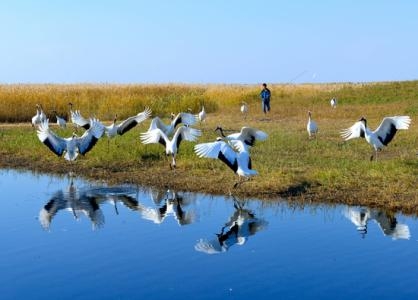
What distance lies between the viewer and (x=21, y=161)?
52.1 feet

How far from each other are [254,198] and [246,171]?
48cm

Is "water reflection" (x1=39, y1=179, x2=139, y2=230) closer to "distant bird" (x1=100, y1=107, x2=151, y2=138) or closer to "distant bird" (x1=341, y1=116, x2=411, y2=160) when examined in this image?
"distant bird" (x1=100, y1=107, x2=151, y2=138)

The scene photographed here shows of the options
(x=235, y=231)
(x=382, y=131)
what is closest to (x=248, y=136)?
(x=382, y=131)

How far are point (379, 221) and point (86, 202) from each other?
4731 millimetres

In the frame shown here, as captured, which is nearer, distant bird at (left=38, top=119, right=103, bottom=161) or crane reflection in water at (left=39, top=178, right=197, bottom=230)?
crane reflection in water at (left=39, top=178, right=197, bottom=230)

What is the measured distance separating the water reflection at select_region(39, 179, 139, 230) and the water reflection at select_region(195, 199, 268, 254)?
176cm

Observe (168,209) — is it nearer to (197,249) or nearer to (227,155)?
(227,155)

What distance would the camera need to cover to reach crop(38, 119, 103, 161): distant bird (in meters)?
14.3

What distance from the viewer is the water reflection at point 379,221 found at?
895cm

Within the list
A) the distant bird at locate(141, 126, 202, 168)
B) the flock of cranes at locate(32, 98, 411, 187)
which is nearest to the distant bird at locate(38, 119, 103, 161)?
the flock of cranes at locate(32, 98, 411, 187)

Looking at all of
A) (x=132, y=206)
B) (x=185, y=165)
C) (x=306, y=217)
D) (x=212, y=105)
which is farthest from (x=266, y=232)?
(x=212, y=105)

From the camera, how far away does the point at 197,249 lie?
8.48m

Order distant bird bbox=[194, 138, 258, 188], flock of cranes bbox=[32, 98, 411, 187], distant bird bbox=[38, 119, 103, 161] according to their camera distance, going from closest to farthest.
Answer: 1. distant bird bbox=[194, 138, 258, 188]
2. flock of cranes bbox=[32, 98, 411, 187]
3. distant bird bbox=[38, 119, 103, 161]

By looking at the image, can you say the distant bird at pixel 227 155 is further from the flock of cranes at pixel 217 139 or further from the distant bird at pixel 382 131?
the distant bird at pixel 382 131
